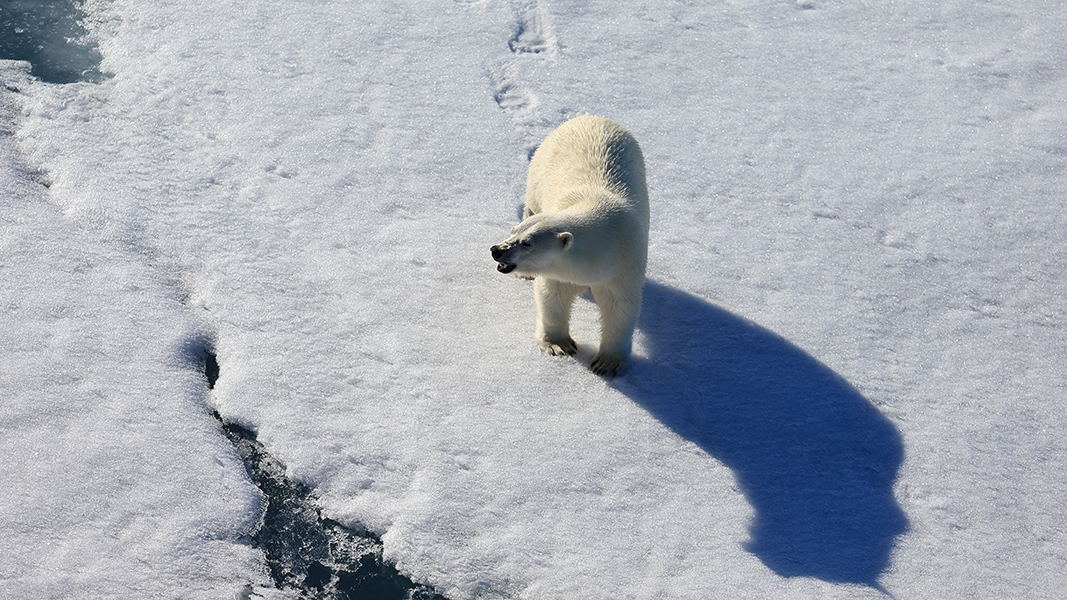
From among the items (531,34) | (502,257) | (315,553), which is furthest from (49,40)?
(315,553)

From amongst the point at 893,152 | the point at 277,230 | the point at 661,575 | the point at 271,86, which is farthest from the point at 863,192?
the point at 271,86

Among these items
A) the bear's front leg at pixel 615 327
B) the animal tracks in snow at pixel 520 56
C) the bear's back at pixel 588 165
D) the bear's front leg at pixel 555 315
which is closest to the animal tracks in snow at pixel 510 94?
the animal tracks in snow at pixel 520 56

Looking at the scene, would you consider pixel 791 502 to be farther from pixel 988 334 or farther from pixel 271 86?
pixel 271 86

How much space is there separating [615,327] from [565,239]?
0.53m

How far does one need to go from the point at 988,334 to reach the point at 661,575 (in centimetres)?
221

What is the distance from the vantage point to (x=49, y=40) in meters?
5.57

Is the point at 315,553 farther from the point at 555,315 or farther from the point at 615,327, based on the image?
the point at 615,327

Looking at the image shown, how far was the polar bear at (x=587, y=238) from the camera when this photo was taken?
136 inches

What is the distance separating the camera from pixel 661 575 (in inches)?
121

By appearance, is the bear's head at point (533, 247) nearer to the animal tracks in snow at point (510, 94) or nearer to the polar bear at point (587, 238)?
the polar bear at point (587, 238)

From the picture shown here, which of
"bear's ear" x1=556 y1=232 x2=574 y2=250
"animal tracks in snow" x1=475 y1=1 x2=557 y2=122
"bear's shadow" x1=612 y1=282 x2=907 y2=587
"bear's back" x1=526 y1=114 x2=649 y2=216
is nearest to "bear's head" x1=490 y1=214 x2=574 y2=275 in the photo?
Answer: "bear's ear" x1=556 y1=232 x2=574 y2=250

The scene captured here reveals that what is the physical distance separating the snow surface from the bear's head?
1.93 ft

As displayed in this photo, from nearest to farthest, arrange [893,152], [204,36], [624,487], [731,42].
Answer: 1. [624,487]
2. [893,152]
3. [204,36]
4. [731,42]

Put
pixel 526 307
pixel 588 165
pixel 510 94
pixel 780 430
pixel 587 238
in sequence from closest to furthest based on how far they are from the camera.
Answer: pixel 587 238 → pixel 780 430 → pixel 588 165 → pixel 526 307 → pixel 510 94
